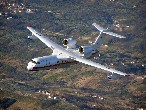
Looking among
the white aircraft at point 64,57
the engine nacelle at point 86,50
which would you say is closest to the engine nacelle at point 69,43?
the white aircraft at point 64,57

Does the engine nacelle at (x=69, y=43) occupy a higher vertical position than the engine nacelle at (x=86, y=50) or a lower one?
higher

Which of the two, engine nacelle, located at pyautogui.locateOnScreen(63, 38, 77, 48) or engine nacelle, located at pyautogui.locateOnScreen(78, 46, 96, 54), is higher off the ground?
engine nacelle, located at pyautogui.locateOnScreen(63, 38, 77, 48)

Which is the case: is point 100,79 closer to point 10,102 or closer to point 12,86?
point 12,86

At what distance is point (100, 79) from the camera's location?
19362 centimetres

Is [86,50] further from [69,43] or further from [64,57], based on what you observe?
[64,57]

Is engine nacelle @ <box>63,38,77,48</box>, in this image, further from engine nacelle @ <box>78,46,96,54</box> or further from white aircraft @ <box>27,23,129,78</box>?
engine nacelle @ <box>78,46,96,54</box>

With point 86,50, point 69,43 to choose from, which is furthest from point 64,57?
point 86,50

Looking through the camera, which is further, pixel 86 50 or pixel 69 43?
pixel 69 43

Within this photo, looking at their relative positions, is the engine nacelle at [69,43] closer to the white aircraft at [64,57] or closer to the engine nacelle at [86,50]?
the white aircraft at [64,57]

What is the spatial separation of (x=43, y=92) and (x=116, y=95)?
44.9 metres

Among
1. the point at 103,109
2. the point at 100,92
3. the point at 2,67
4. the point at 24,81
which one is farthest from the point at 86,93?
the point at 2,67

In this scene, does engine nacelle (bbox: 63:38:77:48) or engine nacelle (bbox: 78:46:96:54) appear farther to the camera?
engine nacelle (bbox: 63:38:77:48)

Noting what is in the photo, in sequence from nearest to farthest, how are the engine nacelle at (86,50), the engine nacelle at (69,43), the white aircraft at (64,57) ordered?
the white aircraft at (64,57) < the engine nacelle at (86,50) < the engine nacelle at (69,43)

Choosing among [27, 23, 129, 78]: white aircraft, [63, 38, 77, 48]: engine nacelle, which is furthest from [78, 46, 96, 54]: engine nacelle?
[63, 38, 77, 48]: engine nacelle
